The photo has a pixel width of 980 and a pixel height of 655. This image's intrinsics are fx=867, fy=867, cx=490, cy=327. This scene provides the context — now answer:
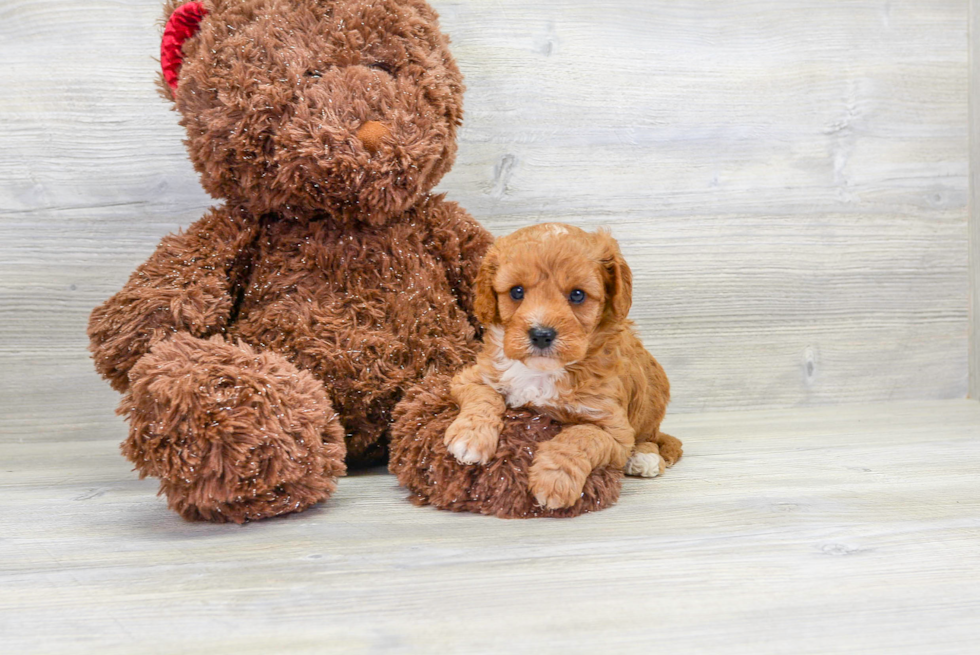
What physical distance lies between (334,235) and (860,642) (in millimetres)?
997

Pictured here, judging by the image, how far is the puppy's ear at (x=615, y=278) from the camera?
1.21 m

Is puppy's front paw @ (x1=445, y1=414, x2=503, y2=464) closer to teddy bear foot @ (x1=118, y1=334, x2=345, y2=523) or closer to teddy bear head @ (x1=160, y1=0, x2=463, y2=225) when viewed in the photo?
teddy bear foot @ (x1=118, y1=334, x2=345, y2=523)

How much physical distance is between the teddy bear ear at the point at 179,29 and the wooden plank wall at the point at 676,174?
42 centimetres

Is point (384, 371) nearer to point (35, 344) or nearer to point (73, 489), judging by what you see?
point (73, 489)

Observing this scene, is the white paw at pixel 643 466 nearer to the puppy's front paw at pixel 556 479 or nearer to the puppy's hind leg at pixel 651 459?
the puppy's hind leg at pixel 651 459

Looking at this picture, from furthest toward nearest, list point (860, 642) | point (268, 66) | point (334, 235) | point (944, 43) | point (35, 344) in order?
1. point (944, 43)
2. point (35, 344)
3. point (334, 235)
4. point (268, 66)
5. point (860, 642)

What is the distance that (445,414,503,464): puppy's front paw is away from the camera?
120 cm

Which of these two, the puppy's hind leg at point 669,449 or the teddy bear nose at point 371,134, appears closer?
the teddy bear nose at point 371,134

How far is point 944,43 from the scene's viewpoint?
6.70 feet

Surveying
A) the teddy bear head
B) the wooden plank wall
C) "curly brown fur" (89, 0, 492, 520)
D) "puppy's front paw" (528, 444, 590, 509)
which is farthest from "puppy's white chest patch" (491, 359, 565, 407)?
the wooden plank wall

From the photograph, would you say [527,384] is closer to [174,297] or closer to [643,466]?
[643,466]

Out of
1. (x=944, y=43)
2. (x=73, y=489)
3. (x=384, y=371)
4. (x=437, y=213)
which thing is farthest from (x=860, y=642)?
(x=944, y=43)

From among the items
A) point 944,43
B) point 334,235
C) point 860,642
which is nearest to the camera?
point 860,642

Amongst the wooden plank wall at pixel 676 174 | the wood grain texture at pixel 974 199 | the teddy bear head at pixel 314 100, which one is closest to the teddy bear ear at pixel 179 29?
the teddy bear head at pixel 314 100
